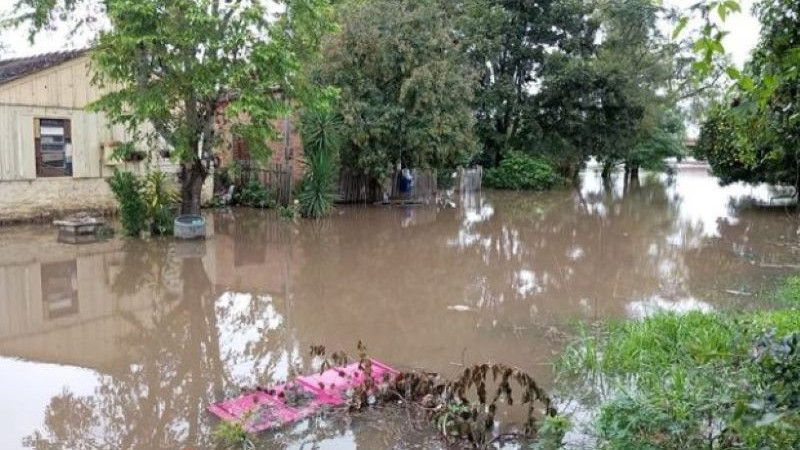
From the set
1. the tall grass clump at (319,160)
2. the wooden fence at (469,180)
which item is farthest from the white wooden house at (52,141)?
the wooden fence at (469,180)

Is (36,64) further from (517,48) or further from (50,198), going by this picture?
(517,48)

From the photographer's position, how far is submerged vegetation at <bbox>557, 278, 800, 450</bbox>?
80.8 inches

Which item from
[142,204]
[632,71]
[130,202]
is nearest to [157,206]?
[142,204]

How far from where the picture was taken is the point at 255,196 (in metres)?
18.8

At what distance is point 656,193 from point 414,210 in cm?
1498

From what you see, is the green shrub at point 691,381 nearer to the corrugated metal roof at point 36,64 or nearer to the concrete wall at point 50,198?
the concrete wall at point 50,198

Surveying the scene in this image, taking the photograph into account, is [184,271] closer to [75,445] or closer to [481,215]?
[75,445]

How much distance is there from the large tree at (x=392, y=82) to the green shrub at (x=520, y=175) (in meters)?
10.4

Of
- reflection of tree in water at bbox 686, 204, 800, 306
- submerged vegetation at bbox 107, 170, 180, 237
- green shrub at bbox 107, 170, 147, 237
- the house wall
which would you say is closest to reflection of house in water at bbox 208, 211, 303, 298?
submerged vegetation at bbox 107, 170, 180, 237

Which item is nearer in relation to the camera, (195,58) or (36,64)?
(195,58)

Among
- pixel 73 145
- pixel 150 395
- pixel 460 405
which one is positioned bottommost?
pixel 150 395

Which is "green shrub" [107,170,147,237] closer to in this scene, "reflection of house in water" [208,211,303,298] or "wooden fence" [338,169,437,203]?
"reflection of house in water" [208,211,303,298]

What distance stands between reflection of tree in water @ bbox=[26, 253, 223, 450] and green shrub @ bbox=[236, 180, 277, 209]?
11.0 metres

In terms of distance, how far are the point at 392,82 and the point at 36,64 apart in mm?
8872
